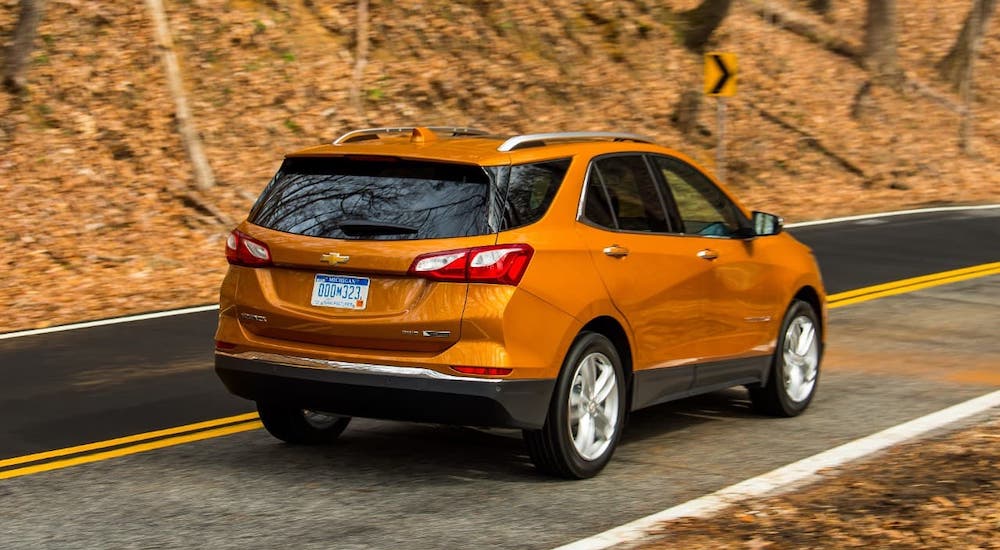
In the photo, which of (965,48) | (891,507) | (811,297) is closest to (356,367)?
(891,507)

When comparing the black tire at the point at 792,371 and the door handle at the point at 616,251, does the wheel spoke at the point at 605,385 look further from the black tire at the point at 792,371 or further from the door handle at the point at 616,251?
the black tire at the point at 792,371

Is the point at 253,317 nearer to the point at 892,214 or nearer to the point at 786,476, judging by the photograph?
the point at 786,476

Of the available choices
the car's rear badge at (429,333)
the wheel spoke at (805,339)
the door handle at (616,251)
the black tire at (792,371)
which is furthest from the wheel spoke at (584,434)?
the wheel spoke at (805,339)

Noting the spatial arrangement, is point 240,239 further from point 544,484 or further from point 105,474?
point 544,484

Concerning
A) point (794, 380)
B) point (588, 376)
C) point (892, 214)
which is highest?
point (588, 376)

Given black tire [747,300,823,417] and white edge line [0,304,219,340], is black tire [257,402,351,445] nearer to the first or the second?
black tire [747,300,823,417]

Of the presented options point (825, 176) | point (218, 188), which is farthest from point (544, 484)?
point (825, 176)

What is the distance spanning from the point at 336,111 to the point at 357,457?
580 inches

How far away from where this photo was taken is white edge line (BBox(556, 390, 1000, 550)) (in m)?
6.25

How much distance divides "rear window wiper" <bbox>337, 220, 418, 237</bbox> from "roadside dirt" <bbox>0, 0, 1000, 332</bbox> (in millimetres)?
7000

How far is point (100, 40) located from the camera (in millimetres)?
20312

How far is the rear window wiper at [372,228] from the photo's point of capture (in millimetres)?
6945

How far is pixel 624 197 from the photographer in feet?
25.7

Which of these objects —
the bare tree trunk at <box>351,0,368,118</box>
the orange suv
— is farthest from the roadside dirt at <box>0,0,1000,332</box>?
the orange suv
